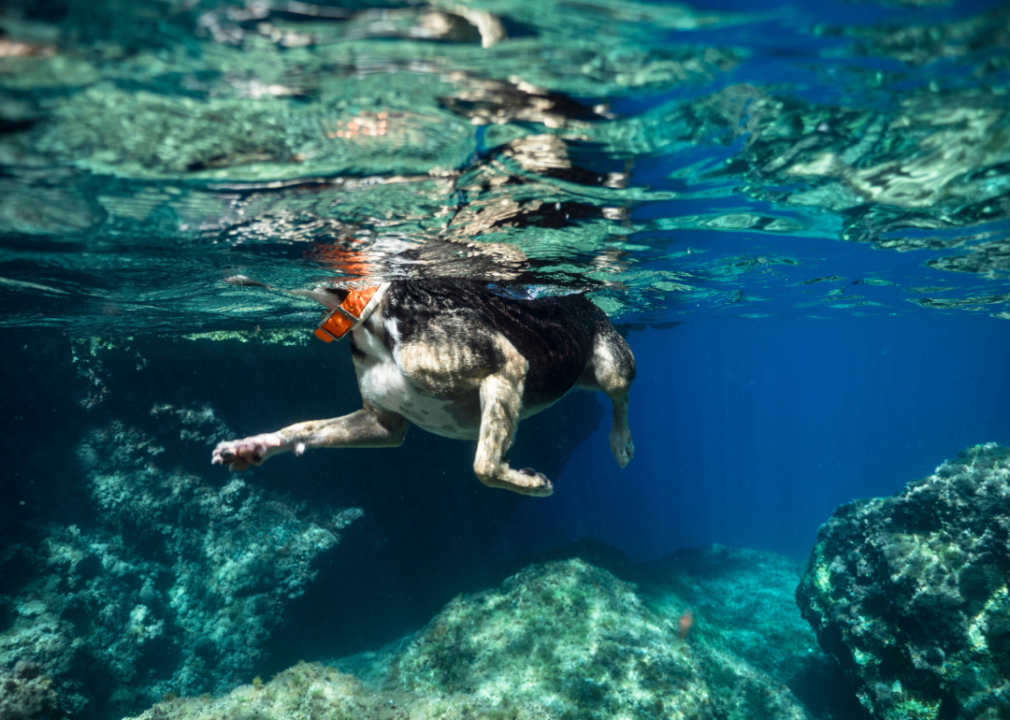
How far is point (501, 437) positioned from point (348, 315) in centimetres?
175

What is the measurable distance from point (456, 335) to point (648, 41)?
264 centimetres

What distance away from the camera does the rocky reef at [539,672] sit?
7281 mm

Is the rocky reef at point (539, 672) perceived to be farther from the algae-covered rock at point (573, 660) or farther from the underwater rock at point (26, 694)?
the underwater rock at point (26, 694)

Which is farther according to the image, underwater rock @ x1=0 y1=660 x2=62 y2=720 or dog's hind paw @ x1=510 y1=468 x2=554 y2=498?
underwater rock @ x1=0 y1=660 x2=62 y2=720

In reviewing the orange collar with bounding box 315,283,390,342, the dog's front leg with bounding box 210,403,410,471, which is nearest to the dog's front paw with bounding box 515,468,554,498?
the dog's front leg with bounding box 210,403,410,471

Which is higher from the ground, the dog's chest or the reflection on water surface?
the reflection on water surface

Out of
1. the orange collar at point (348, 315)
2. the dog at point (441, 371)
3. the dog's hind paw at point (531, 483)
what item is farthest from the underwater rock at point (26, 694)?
the dog's hind paw at point (531, 483)

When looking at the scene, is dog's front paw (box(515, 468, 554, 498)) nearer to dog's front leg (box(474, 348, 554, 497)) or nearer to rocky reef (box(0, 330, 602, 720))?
dog's front leg (box(474, 348, 554, 497))

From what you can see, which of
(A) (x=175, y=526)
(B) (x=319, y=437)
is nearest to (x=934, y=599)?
(B) (x=319, y=437)

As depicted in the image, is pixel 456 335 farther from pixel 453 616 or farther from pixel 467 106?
pixel 453 616

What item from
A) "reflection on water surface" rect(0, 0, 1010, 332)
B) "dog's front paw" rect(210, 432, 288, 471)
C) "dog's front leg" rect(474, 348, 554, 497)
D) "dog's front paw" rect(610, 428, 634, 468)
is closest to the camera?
"reflection on water surface" rect(0, 0, 1010, 332)

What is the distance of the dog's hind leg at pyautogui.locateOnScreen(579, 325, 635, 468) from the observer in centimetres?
611

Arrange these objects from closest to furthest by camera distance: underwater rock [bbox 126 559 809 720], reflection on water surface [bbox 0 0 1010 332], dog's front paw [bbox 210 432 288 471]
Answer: reflection on water surface [bbox 0 0 1010 332]
dog's front paw [bbox 210 432 288 471]
underwater rock [bbox 126 559 809 720]

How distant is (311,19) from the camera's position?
3.03 meters
